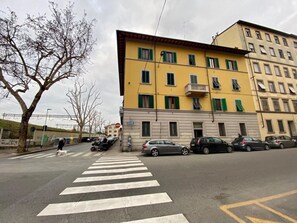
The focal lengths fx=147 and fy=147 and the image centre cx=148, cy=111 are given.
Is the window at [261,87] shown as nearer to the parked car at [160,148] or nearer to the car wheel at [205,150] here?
the car wheel at [205,150]

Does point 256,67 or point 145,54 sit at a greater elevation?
point 256,67

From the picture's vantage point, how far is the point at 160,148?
12.3 metres

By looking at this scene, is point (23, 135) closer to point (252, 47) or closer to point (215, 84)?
point (215, 84)

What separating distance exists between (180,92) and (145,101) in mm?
4948

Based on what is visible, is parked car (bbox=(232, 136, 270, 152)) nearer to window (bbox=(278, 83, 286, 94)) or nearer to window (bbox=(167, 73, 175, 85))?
window (bbox=(167, 73, 175, 85))

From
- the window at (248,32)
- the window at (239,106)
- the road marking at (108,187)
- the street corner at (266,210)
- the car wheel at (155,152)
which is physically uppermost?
the window at (248,32)

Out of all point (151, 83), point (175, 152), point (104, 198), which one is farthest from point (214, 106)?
point (104, 198)

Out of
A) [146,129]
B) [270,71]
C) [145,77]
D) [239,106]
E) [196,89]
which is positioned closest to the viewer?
[146,129]

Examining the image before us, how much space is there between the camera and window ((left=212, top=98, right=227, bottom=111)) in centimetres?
1980

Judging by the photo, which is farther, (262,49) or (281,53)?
(281,53)

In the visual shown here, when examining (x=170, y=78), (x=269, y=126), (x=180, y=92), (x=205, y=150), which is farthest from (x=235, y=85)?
(x=205, y=150)

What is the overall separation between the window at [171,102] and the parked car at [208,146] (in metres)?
5.69

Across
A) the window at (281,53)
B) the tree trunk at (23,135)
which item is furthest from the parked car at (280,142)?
the tree trunk at (23,135)

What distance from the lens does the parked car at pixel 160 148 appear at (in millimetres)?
12086
